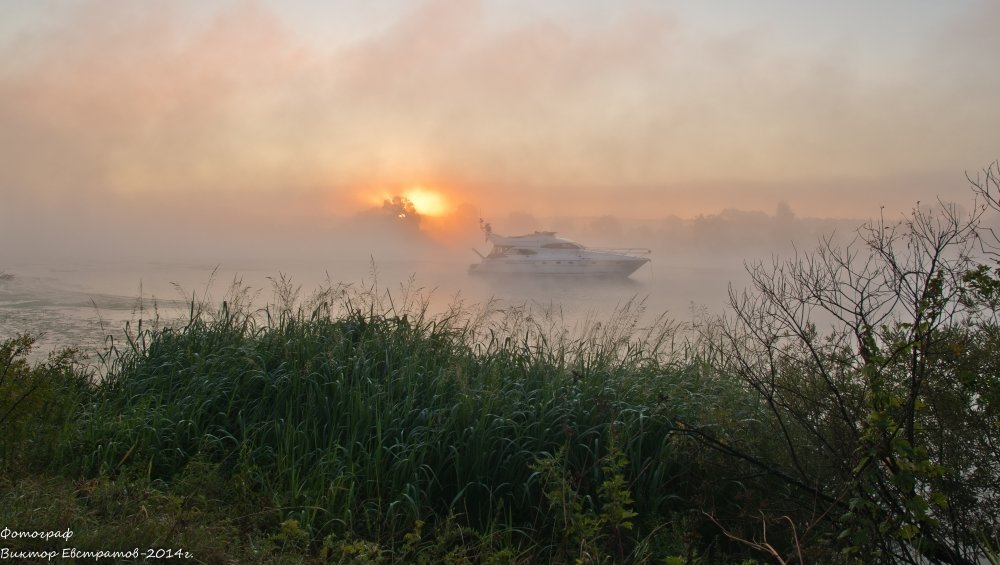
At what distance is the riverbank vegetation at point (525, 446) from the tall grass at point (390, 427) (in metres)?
0.02

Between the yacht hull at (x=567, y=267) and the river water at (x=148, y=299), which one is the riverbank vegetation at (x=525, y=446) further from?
the yacht hull at (x=567, y=267)

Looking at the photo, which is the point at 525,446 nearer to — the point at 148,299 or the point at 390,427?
the point at 390,427

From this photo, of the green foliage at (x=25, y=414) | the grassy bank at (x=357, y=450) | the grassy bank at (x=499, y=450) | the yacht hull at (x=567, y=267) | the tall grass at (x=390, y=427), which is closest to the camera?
the grassy bank at (x=499, y=450)

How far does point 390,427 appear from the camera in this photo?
14.4 feet

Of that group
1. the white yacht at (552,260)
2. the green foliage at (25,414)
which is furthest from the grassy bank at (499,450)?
the white yacht at (552,260)

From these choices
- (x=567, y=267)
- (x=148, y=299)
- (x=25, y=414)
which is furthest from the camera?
(x=567, y=267)

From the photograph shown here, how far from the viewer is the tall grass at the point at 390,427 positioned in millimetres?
3852

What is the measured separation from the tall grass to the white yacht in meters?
33.7

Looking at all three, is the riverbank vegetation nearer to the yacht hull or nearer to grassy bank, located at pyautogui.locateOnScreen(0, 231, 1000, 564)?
grassy bank, located at pyautogui.locateOnScreen(0, 231, 1000, 564)

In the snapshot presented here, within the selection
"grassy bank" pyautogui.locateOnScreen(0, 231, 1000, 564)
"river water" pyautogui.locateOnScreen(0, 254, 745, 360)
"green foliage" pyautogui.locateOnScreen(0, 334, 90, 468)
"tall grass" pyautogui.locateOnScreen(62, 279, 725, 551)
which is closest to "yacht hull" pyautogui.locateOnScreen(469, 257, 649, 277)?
"river water" pyautogui.locateOnScreen(0, 254, 745, 360)

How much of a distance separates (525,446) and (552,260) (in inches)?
1413

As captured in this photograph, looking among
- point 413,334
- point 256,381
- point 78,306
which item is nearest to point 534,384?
point 413,334

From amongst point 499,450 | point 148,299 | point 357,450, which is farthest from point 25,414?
point 148,299

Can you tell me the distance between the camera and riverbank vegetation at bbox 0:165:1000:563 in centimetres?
292
